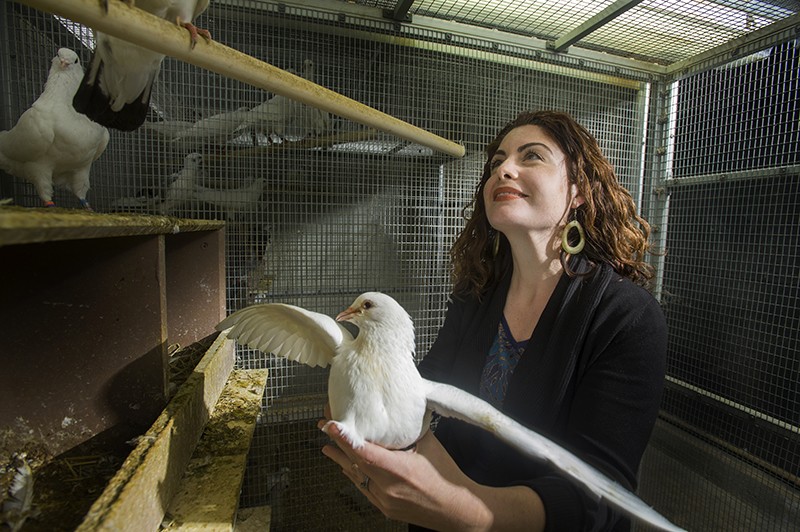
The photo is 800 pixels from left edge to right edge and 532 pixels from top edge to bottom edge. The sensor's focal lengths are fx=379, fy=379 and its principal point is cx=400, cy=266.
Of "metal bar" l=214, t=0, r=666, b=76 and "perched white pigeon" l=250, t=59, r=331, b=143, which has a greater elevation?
"metal bar" l=214, t=0, r=666, b=76

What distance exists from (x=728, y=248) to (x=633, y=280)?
3.69 ft

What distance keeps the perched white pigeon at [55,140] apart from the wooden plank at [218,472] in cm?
102

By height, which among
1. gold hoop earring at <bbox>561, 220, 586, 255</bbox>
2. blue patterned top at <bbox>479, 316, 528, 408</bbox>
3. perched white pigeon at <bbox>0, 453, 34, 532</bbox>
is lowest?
perched white pigeon at <bbox>0, 453, 34, 532</bbox>

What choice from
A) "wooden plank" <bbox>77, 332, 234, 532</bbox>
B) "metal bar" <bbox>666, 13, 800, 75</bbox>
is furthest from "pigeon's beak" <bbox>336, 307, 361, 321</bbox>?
"metal bar" <bbox>666, 13, 800, 75</bbox>

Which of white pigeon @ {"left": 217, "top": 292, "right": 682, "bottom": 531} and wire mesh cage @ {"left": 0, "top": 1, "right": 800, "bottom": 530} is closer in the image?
white pigeon @ {"left": 217, "top": 292, "right": 682, "bottom": 531}

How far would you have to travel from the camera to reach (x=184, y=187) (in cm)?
150

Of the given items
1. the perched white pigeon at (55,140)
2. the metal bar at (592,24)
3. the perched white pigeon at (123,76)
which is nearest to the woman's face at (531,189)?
the metal bar at (592,24)

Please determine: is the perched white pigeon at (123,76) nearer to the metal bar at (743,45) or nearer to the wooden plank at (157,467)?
the wooden plank at (157,467)

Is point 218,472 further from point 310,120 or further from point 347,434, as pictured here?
point 310,120

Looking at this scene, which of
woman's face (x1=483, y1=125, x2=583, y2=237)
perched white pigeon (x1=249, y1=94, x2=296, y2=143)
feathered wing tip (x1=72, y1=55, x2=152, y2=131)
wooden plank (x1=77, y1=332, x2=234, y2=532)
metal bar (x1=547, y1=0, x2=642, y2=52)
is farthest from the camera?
perched white pigeon (x1=249, y1=94, x2=296, y2=143)

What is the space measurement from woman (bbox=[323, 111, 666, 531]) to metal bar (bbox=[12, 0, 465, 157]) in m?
0.43

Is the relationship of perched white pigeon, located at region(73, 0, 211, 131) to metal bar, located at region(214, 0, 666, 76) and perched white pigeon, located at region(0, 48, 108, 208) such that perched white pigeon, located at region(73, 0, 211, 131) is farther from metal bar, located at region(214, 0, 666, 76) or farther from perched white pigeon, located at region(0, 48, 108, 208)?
metal bar, located at region(214, 0, 666, 76)

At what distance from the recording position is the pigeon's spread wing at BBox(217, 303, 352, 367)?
0.78 meters

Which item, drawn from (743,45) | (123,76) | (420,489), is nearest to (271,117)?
(123,76)
